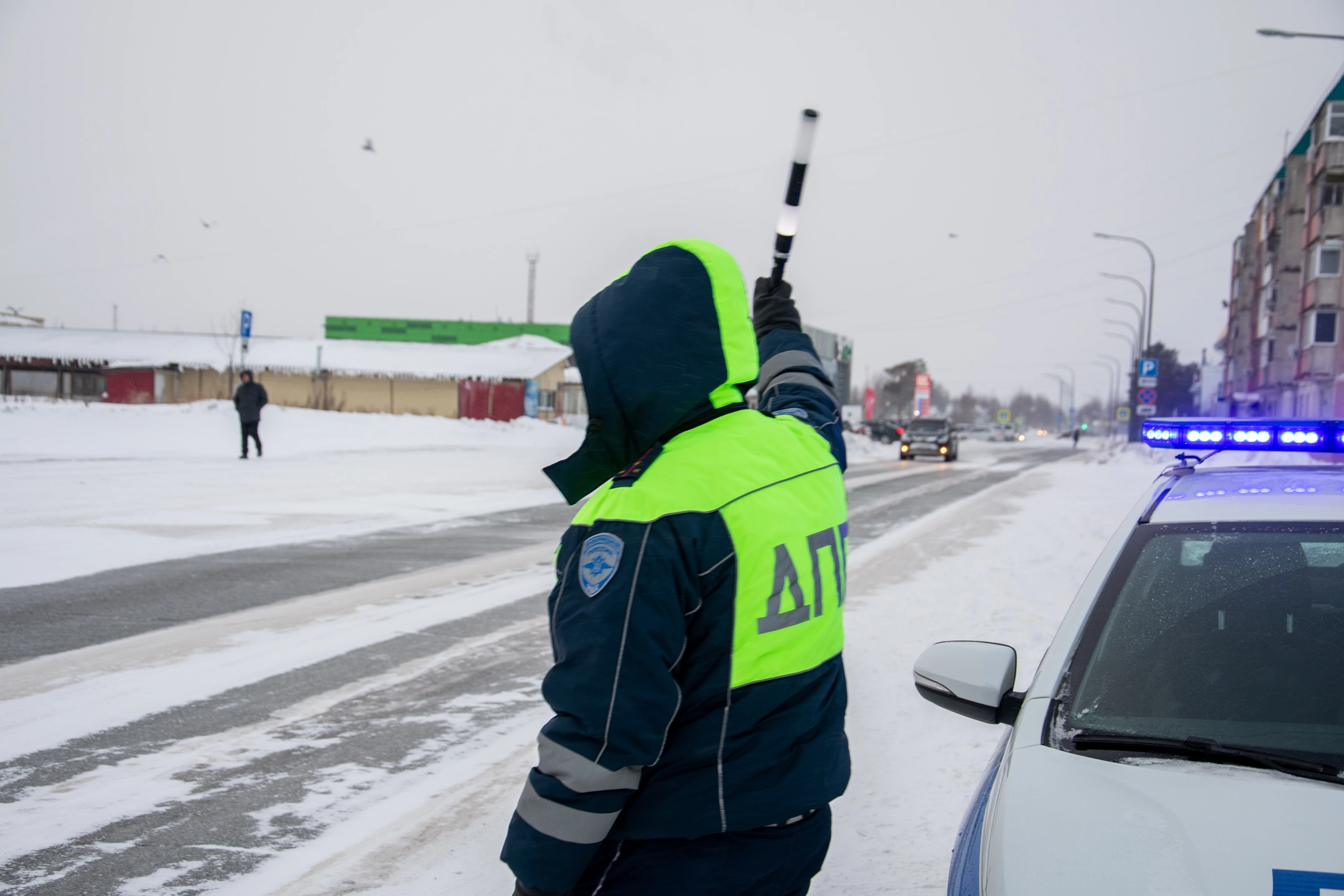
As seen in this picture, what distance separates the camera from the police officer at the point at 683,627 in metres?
1.49

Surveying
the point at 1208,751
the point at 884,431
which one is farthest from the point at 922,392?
the point at 1208,751

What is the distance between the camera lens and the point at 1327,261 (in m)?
41.2

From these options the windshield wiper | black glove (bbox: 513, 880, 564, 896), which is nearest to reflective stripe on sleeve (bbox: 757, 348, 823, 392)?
the windshield wiper

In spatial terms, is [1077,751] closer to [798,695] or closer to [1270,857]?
[1270,857]

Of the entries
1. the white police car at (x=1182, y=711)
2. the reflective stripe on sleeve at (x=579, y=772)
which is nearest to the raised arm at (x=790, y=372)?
the white police car at (x=1182, y=711)

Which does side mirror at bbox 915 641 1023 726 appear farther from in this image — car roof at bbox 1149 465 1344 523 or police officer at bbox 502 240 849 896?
A: police officer at bbox 502 240 849 896

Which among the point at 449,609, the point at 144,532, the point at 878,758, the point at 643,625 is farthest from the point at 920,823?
the point at 144,532

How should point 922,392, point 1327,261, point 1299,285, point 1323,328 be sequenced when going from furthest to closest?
point 922,392, point 1299,285, point 1327,261, point 1323,328

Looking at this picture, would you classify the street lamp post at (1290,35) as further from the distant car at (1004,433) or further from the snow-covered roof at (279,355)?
the distant car at (1004,433)

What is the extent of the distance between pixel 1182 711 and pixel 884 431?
58199 mm

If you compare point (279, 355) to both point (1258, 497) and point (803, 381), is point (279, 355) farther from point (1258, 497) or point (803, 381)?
point (1258, 497)

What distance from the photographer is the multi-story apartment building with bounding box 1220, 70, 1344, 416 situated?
40375mm

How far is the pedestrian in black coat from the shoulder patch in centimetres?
1939

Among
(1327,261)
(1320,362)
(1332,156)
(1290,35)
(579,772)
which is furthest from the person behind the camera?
(1327,261)
